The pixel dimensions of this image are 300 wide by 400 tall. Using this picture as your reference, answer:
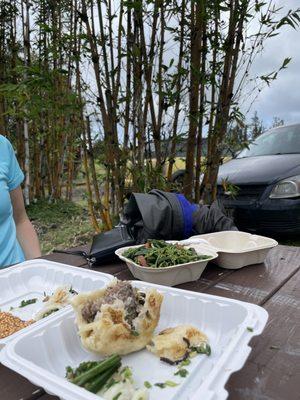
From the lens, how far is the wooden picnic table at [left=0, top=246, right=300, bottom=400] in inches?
27.3

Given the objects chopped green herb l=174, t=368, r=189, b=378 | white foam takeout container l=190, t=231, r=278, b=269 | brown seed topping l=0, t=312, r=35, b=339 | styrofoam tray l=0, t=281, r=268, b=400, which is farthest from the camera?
white foam takeout container l=190, t=231, r=278, b=269

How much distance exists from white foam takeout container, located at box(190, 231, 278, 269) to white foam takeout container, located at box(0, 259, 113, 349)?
44cm

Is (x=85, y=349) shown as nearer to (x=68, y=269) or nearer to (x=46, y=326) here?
(x=46, y=326)

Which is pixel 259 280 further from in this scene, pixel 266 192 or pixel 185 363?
pixel 266 192

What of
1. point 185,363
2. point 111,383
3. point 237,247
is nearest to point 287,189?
point 237,247

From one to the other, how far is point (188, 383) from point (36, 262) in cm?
82

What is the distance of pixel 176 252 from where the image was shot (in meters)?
1.24

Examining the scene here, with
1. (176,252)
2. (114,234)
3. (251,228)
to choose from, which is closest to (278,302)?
(176,252)

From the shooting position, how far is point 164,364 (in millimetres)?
758

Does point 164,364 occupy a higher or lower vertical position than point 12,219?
lower

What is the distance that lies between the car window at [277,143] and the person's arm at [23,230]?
3.11m

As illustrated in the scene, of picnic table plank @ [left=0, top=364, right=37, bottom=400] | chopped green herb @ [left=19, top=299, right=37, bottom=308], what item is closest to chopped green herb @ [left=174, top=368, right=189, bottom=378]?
picnic table plank @ [left=0, top=364, right=37, bottom=400]

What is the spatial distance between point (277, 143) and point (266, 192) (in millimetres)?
1112

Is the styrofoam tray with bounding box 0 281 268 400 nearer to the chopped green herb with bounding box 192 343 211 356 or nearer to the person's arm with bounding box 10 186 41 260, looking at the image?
the chopped green herb with bounding box 192 343 211 356
